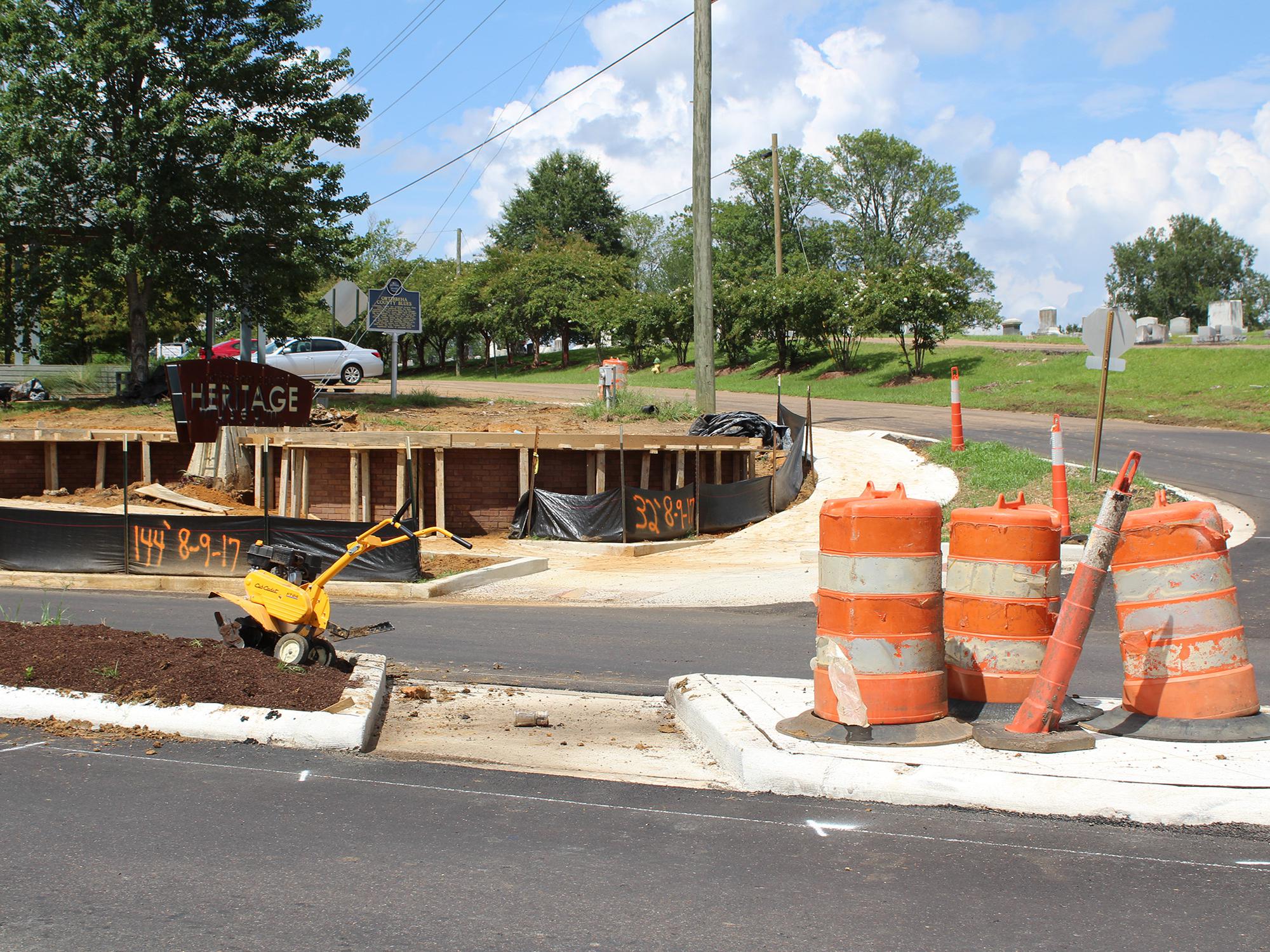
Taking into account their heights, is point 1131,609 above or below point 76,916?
above

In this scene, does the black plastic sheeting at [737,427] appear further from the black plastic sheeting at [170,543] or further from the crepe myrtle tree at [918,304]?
the crepe myrtle tree at [918,304]

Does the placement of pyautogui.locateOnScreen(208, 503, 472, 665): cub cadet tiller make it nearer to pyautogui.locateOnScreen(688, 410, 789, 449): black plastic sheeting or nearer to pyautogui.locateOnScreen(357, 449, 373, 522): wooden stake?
pyautogui.locateOnScreen(357, 449, 373, 522): wooden stake

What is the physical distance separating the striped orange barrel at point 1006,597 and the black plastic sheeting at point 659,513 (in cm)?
1171

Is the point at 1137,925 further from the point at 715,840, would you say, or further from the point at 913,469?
the point at 913,469

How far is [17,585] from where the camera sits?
15023 mm

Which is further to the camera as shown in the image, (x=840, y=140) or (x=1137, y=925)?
(x=840, y=140)

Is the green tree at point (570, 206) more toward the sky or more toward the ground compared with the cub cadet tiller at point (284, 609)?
more toward the sky

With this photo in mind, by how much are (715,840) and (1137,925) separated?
1634mm

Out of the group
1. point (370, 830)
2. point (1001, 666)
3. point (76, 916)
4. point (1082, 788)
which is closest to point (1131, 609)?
point (1001, 666)

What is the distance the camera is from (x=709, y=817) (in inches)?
199

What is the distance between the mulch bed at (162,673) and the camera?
6531 millimetres

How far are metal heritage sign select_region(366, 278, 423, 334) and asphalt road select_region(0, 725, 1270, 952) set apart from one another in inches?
814

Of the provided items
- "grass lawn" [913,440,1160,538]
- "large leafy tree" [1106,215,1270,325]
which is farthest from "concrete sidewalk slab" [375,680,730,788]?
"large leafy tree" [1106,215,1270,325]

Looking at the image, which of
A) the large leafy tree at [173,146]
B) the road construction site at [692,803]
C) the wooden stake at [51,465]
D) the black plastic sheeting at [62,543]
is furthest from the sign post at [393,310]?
the road construction site at [692,803]
